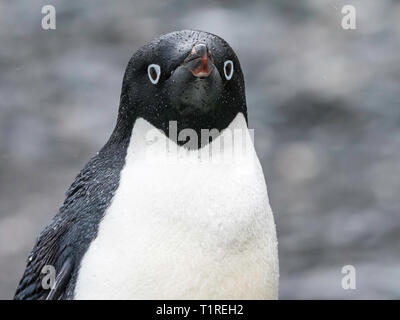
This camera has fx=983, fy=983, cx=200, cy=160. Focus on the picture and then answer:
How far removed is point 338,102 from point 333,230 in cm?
103

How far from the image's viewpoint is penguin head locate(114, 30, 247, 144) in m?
2.28

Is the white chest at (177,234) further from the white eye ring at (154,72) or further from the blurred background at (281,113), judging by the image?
the blurred background at (281,113)

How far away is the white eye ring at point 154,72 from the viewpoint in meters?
2.34

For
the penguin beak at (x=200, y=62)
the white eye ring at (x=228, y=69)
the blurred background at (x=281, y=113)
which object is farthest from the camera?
the blurred background at (x=281, y=113)

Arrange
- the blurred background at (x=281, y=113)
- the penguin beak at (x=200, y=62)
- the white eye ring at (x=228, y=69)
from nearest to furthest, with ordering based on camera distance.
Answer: the penguin beak at (x=200, y=62), the white eye ring at (x=228, y=69), the blurred background at (x=281, y=113)

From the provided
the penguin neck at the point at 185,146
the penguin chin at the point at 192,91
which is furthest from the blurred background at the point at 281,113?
the penguin chin at the point at 192,91

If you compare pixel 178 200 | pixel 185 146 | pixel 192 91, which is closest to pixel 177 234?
pixel 178 200

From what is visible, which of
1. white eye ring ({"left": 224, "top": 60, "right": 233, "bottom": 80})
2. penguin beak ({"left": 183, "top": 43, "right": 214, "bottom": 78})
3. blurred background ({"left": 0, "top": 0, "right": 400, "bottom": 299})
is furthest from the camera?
blurred background ({"left": 0, "top": 0, "right": 400, "bottom": 299})

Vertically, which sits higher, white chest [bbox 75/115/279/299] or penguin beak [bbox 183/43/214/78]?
penguin beak [bbox 183/43/214/78]

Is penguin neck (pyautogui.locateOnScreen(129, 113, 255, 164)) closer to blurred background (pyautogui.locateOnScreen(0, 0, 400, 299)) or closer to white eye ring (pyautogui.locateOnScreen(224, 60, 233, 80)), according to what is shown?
white eye ring (pyautogui.locateOnScreen(224, 60, 233, 80))

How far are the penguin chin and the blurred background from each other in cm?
242

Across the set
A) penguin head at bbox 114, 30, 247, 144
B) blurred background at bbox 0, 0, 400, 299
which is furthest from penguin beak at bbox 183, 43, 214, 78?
blurred background at bbox 0, 0, 400, 299

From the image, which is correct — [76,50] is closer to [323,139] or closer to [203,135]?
[323,139]

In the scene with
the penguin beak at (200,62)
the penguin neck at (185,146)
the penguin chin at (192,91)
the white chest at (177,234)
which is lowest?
the white chest at (177,234)
